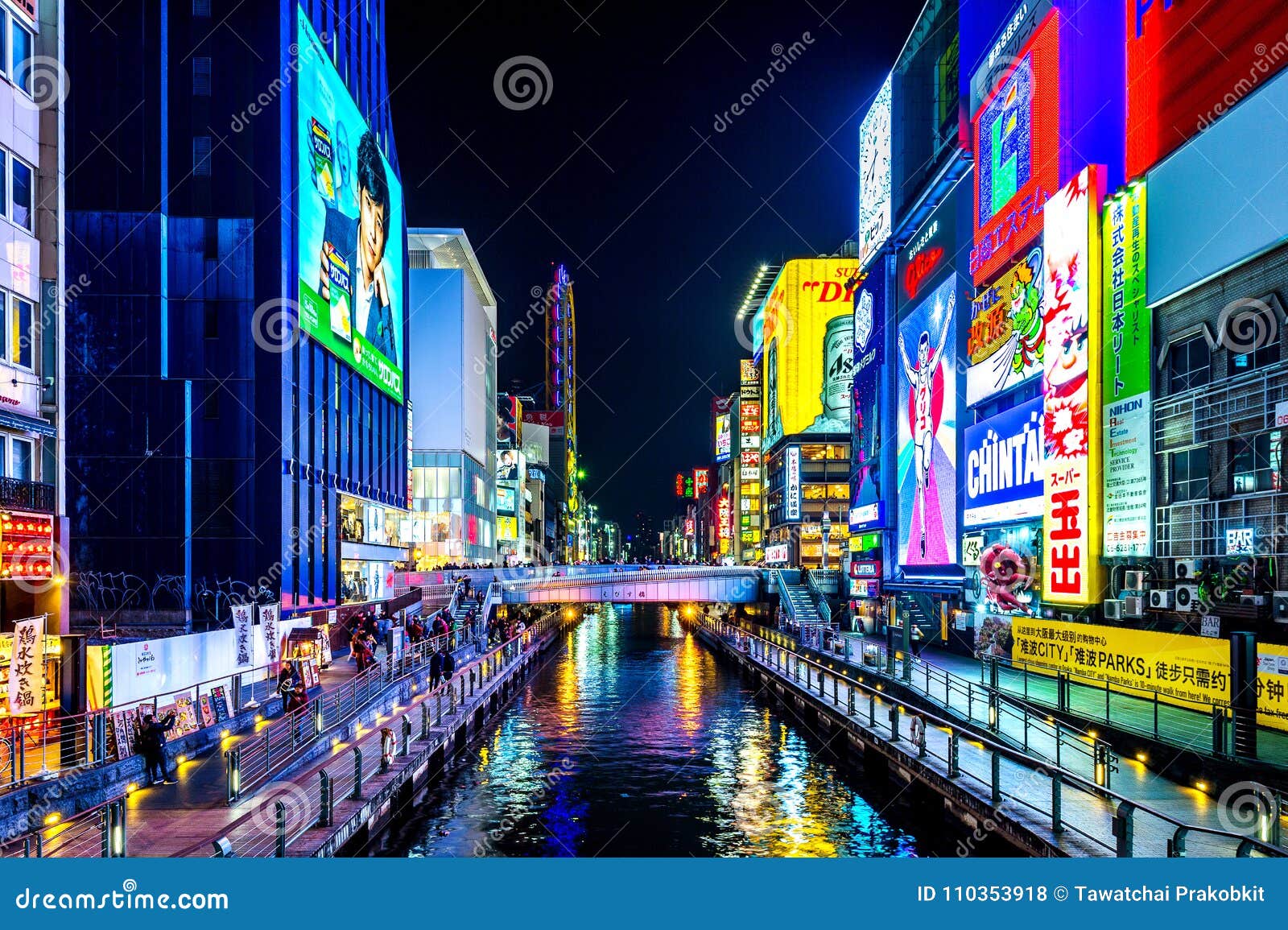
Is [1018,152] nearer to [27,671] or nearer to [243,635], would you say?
[243,635]

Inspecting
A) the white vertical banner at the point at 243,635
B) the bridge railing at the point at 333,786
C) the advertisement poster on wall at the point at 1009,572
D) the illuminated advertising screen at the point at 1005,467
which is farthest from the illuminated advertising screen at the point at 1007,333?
the white vertical banner at the point at 243,635

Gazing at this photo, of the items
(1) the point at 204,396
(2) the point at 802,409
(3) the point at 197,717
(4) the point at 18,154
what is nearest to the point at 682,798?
(3) the point at 197,717

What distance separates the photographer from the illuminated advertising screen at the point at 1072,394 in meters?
32.6

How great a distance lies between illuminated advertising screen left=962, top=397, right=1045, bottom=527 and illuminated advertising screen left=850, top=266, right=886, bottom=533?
2213 centimetres

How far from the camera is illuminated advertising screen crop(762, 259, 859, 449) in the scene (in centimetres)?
10950

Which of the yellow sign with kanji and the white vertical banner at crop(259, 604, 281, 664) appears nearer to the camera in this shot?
the yellow sign with kanji

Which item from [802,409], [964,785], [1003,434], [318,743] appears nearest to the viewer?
[964,785]

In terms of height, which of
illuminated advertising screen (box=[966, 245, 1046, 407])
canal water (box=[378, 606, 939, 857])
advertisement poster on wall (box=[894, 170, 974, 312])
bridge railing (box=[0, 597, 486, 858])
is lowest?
canal water (box=[378, 606, 939, 857])

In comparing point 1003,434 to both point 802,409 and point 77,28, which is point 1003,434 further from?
point 802,409

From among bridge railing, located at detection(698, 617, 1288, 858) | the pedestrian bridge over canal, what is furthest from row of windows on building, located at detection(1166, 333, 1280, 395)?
the pedestrian bridge over canal

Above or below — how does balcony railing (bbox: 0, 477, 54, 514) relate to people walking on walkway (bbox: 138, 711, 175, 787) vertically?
above

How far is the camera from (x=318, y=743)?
23.4 m

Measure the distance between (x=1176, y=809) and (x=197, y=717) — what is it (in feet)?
63.9

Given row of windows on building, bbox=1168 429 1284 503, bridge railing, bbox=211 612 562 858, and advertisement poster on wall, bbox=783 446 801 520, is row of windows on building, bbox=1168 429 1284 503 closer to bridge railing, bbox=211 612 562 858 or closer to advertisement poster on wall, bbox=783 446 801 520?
bridge railing, bbox=211 612 562 858
